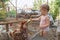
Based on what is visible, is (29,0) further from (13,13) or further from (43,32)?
(43,32)

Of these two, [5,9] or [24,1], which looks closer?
[5,9]

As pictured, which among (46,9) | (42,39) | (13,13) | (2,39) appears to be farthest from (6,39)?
(13,13)

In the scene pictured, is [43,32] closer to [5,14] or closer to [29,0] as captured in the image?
[5,14]

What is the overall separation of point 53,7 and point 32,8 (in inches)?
13.5

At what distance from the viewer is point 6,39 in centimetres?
148

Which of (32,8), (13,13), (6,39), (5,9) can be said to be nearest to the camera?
(6,39)

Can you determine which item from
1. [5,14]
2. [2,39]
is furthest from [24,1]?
[2,39]

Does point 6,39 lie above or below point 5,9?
below

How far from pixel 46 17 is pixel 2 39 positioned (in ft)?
1.37

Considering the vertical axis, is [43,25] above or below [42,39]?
above

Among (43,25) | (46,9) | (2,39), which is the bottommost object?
(2,39)

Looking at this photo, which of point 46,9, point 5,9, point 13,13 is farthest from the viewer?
point 13,13

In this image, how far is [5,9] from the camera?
96.5 inches

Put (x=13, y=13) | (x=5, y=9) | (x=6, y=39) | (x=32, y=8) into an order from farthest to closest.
Result: (x=32, y=8) < (x=13, y=13) < (x=5, y=9) < (x=6, y=39)
